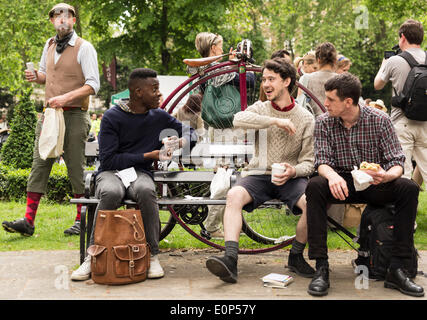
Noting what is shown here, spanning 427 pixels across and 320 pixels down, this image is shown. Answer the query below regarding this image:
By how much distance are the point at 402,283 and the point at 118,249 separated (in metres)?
2.00

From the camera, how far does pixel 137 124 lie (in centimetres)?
457

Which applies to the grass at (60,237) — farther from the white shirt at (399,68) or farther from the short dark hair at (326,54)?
the short dark hair at (326,54)

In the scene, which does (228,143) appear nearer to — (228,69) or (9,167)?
(228,69)

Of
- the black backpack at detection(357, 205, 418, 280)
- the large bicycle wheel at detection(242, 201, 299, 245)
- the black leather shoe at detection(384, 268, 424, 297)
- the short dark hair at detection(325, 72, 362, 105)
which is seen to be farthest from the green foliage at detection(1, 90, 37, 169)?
the black leather shoe at detection(384, 268, 424, 297)

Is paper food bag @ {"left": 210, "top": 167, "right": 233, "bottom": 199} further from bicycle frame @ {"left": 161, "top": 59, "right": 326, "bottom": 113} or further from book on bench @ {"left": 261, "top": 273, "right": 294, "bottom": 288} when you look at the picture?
bicycle frame @ {"left": 161, "top": 59, "right": 326, "bottom": 113}

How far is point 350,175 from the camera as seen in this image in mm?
4203

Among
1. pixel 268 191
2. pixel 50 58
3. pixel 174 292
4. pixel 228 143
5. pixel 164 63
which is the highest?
pixel 164 63

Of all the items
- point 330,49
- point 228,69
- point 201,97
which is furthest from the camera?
point 330,49

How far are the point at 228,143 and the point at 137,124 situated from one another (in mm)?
1007

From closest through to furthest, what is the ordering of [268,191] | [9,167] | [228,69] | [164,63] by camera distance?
[268,191] → [228,69] → [9,167] → [164,63]

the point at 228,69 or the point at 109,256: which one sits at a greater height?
the point at 228,69

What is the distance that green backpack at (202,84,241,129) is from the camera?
208 inches

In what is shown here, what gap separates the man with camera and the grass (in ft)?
3.18

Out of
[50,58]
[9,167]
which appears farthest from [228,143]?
[9,167]
